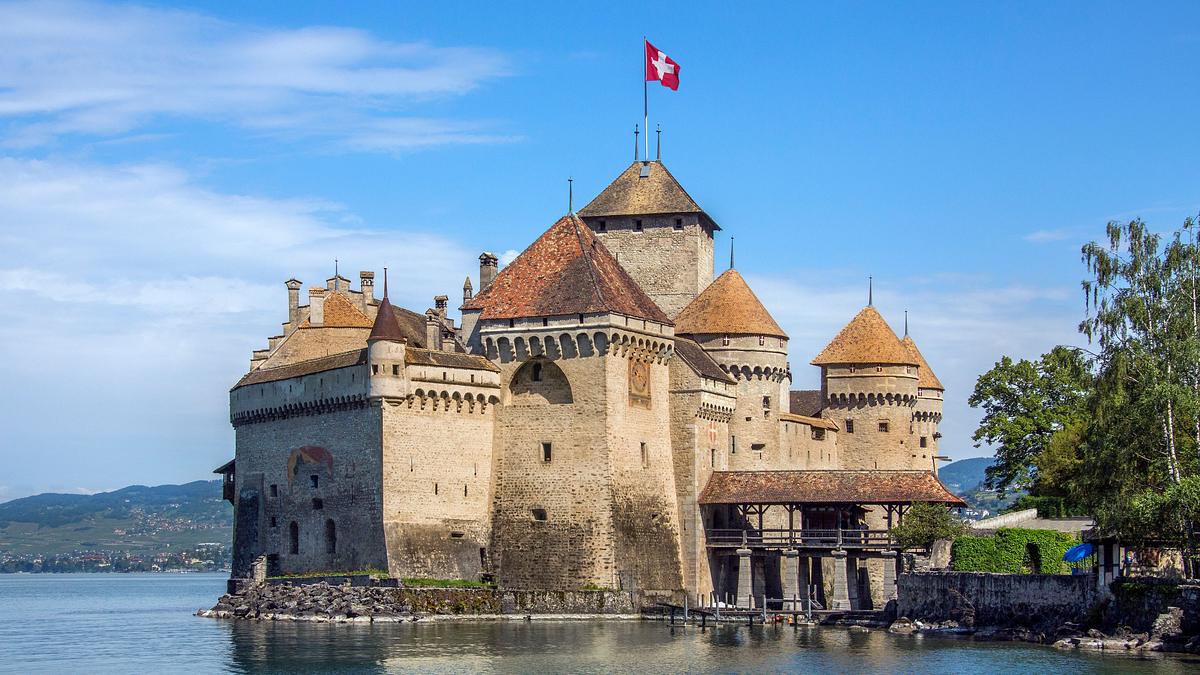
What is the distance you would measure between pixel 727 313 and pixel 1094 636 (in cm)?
2445

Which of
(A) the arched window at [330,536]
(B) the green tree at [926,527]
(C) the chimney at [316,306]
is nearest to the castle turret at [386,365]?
(A) the arched window at [330,536]

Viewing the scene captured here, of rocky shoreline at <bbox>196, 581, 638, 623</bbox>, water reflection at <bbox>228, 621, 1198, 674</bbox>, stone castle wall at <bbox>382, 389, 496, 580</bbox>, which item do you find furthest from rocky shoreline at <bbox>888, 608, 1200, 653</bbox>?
stone castle wall at <bbox>382, 389, 496, 580</bbox>

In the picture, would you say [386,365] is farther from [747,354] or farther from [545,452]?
[747,354]

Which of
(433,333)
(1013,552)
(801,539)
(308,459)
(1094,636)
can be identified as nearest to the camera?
(1094,636)

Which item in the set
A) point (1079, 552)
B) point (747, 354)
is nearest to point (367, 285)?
point (747, 354)

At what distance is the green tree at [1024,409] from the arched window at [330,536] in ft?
101

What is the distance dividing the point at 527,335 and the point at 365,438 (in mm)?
6516

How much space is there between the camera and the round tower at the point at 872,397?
73062 millimetres

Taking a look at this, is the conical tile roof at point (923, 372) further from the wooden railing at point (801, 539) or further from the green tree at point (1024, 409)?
the wooden railing at point (801, 539)

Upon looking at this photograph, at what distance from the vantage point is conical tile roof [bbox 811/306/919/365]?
7300 cm

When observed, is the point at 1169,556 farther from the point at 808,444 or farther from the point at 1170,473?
the point at 808,444

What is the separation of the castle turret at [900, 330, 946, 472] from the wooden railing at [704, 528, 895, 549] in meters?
15.0

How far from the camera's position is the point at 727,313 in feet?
222

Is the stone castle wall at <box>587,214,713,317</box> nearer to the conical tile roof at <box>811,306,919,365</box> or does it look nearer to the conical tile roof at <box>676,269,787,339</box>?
the conical tile roof at <box>676,269,787,339</box>
